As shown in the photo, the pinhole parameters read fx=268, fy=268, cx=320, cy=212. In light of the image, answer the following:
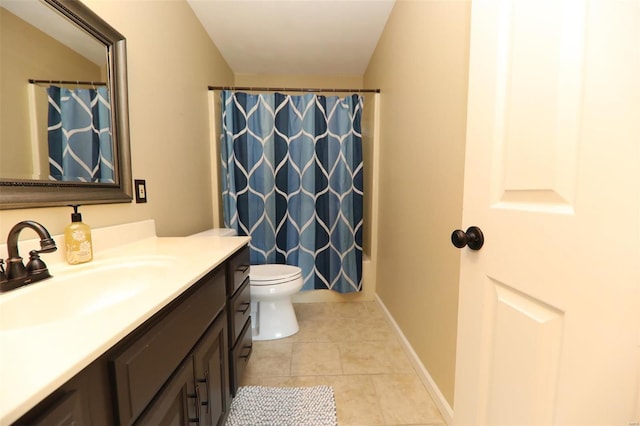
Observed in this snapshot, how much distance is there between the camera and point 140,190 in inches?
51.3

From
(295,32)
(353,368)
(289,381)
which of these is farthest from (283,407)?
(295,32)

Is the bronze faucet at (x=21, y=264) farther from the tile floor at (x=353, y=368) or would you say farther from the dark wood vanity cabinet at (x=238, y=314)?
the tile floor at (x=353, y=368)

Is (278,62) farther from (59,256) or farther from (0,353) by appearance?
(0,353)

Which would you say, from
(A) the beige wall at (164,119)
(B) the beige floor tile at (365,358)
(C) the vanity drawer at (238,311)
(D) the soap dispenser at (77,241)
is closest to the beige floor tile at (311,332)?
(B) the beige floor tile at (365,358)

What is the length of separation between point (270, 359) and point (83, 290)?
1.17 meters

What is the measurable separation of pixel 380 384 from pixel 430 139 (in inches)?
51.5

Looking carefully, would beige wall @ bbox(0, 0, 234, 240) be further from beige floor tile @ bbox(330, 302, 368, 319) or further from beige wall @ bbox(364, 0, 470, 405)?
beige wall @ bbox(364, 0, 470, 405)

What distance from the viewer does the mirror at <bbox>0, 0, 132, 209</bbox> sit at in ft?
2.49

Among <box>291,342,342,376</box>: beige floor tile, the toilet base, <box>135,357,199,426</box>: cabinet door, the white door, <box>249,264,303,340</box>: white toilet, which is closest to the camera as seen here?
the white door

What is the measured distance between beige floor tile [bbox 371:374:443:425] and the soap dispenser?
4.55 feet

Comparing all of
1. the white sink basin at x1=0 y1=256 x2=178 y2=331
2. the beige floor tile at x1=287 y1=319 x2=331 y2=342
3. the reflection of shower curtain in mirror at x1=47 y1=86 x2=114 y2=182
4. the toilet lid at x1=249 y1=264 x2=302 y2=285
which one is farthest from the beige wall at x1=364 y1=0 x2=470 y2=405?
the reflection of shower curtain in mirror at x1=47 y1=86 x2=114 y2=182

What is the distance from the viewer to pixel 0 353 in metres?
0.41

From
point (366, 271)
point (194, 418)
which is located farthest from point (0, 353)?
point (366, 271)

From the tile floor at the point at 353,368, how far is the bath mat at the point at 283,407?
0.05 m
